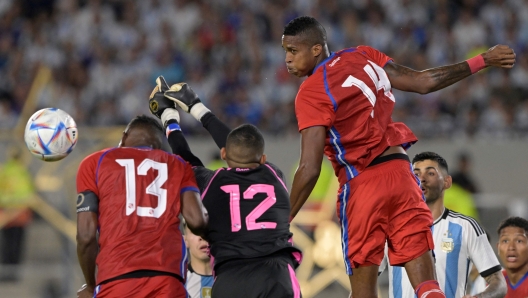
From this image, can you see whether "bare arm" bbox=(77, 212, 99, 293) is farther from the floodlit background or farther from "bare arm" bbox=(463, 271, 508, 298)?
the floodlit background

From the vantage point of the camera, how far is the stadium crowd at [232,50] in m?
14.8

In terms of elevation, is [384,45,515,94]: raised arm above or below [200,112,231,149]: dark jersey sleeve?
above

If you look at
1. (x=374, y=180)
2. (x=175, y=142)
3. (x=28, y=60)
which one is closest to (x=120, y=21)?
(x=28, y=60)

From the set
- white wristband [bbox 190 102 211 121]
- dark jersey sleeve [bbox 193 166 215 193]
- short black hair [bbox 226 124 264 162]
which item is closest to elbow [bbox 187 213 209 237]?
dark jersey sleeve [bbox 193 166 215 193]

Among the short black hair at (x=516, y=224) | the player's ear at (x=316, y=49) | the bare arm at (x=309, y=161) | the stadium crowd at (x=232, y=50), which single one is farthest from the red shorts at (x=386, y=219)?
the stadium crowd at (x=232, y=50)

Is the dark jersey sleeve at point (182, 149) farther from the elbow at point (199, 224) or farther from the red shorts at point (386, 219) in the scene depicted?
the red shorts at point (386, 219)

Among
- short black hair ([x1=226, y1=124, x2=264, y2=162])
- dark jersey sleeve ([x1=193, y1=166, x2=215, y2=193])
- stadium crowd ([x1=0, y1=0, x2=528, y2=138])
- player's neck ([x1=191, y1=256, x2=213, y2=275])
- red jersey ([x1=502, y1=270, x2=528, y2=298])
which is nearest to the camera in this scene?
short black hair ([x1=226, y1=124, x2=264, y2=162])

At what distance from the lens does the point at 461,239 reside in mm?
6586

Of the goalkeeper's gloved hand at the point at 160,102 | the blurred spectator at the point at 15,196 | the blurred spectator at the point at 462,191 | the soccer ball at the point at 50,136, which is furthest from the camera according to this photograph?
the blurred spectator at the point at 15,196

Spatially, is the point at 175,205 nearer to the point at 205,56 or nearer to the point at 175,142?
the point at 175,142

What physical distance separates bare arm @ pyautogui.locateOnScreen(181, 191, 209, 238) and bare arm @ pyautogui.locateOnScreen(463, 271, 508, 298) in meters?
2.20

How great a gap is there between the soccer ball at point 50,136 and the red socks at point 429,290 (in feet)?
9.58

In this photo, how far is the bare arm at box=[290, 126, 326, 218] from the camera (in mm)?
5434

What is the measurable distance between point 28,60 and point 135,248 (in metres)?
12.0
